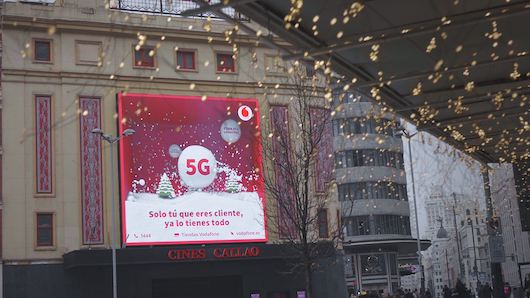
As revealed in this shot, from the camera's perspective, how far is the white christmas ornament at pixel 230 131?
1409 inches

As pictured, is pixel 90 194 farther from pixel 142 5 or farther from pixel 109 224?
pixel 142 5

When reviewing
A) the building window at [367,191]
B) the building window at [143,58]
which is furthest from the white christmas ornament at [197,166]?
the building window at [367,191]

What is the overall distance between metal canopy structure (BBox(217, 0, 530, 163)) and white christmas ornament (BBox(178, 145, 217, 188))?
2266 cm

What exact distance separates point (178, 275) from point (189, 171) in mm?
4964

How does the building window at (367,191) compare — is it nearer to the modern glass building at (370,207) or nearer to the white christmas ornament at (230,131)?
the modern glass building at (370,207)

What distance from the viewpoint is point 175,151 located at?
1355 inches

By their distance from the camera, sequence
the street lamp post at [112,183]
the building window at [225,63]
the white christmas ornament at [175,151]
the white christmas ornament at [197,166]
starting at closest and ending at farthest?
the street lamp post at [112,183] < the white christmas ornament at [175,151] < the white christmas ornament at [197,166] < the building window at [225,63]

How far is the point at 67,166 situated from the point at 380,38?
27.1 metres

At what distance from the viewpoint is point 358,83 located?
1007cm

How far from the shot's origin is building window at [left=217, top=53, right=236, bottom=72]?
122 ft

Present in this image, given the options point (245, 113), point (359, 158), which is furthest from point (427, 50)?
point (359, 158)

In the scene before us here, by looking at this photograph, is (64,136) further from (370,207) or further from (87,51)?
(370,207)

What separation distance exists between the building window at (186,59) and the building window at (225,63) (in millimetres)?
1340

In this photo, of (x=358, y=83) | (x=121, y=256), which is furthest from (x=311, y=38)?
(x=121, y=256)
